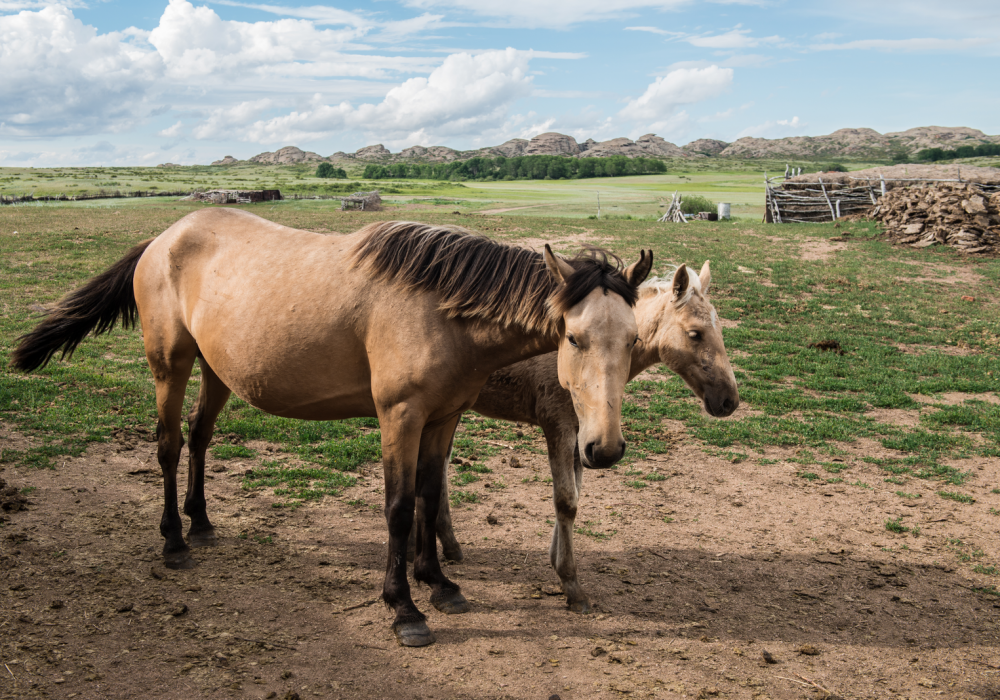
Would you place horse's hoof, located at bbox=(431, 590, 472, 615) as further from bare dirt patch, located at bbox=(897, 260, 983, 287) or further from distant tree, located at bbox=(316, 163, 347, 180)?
distant tree, located at bbox=(316, 163, 347, 180)

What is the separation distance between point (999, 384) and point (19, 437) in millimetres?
13207

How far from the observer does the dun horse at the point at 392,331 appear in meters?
3.60

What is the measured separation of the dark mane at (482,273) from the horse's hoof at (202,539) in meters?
2.69

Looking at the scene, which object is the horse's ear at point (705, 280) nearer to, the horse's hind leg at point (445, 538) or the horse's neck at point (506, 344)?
the horse's neck at point (506, 344)

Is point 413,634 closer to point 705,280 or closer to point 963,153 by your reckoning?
point 705,280

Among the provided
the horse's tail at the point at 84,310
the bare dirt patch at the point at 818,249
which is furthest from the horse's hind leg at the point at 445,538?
the bare dirt patch at the point at 818,249

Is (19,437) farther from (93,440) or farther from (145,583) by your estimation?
(145,583)

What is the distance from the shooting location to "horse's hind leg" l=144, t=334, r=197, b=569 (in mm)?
4992

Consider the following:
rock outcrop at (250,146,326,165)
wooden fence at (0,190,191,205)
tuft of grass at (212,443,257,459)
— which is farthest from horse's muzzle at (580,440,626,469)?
rock outcrop at (250,146,326,165)

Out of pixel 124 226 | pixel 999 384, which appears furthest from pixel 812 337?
pixel 124 226

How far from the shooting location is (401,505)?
419 cm

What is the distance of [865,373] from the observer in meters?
10.6

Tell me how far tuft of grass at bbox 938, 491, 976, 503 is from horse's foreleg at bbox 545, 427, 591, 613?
4423 millimetres

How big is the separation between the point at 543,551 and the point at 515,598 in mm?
768
